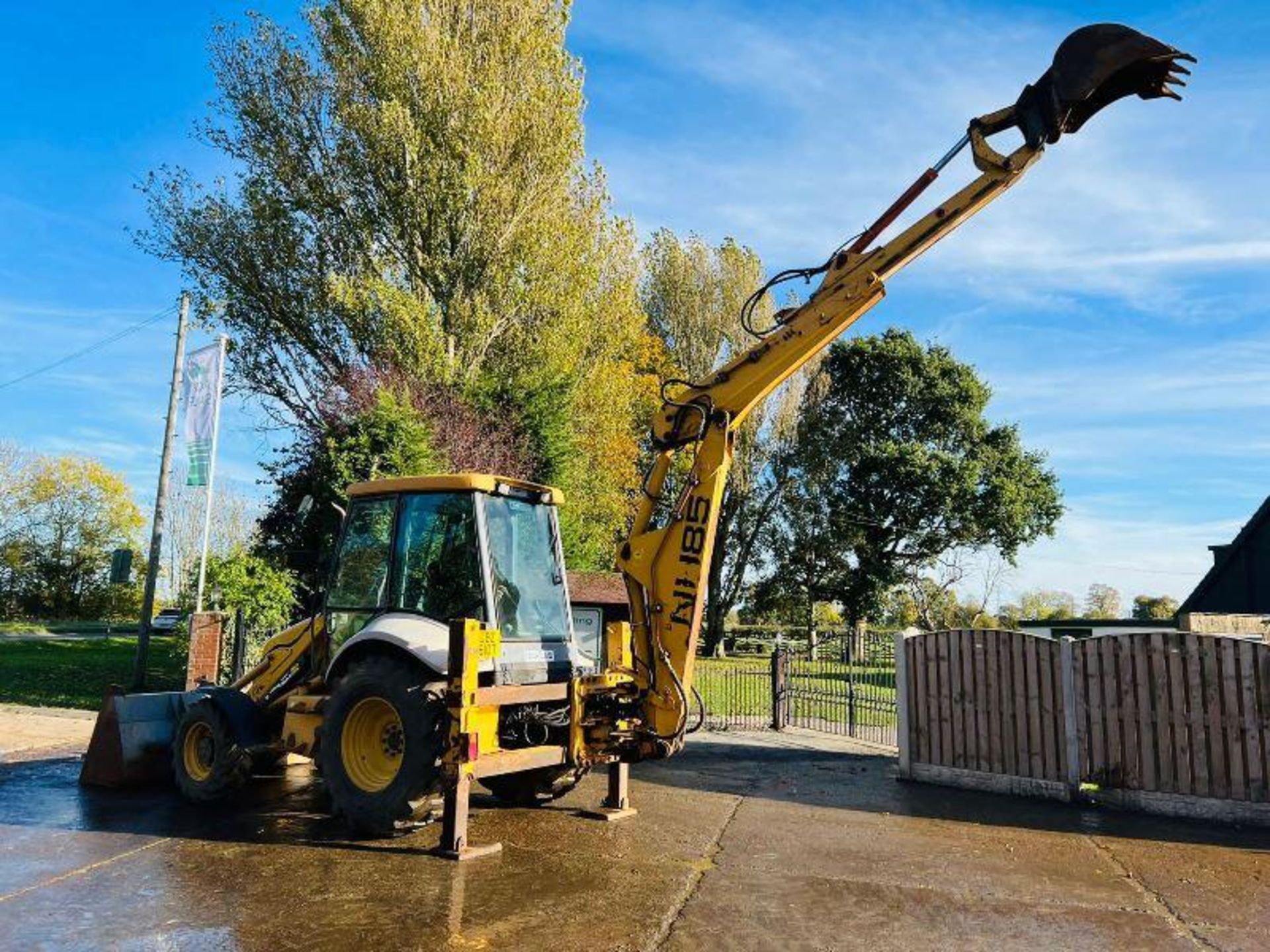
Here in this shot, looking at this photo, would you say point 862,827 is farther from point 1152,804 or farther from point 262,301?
point 262,301

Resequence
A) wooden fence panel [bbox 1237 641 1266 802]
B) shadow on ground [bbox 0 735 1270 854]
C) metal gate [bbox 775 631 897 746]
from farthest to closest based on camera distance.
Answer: metal gate [bbox 775 631 897 746], wooden fence panel [bbox 1237 641 1266 802], shadow on ground [bbox 0 735 1270 854]

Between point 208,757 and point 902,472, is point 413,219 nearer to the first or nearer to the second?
point 208,757

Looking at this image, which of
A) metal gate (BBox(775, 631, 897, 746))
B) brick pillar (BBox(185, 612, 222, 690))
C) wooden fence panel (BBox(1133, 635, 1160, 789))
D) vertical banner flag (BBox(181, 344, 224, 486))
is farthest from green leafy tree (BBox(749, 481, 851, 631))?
wooden fence panel (BBox(1133, 635, 1160, 789))

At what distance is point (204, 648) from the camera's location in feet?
42.8

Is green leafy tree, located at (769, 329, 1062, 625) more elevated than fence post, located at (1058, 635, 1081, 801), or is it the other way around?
green leafy tree, located at (769, 329, 1062, 625)

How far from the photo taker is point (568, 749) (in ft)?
23.4

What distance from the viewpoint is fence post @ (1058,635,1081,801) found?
28.8ft

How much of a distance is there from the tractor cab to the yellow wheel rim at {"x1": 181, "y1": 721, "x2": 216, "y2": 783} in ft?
5.21

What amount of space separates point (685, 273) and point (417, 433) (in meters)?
19.0

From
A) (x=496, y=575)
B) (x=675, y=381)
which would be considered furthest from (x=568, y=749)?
(x=675, y=381)

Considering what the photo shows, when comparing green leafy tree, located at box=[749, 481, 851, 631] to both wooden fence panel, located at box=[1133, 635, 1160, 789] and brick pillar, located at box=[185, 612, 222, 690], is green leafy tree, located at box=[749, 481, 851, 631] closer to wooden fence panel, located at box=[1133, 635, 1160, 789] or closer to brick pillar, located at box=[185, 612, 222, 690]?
brick pillar, located at box=[185, 612, 222, 690]

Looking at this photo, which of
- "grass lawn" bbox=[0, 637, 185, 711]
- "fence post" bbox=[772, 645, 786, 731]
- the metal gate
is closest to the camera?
the metal gate

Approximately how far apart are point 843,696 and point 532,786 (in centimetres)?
722

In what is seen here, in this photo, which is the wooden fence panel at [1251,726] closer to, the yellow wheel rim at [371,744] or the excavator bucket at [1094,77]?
the excavator bucket at [1094,77]
